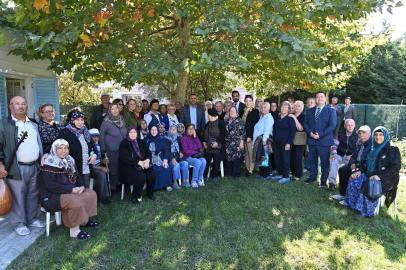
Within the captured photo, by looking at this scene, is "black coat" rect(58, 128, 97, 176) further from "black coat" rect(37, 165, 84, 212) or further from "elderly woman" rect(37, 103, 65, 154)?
"black coat" rect(37, 165, 84, 212)

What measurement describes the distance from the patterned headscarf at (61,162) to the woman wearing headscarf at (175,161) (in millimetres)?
2396

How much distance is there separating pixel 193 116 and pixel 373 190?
4.33 meters

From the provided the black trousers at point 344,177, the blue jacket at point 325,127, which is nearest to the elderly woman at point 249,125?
the blue jacket at point 325,127

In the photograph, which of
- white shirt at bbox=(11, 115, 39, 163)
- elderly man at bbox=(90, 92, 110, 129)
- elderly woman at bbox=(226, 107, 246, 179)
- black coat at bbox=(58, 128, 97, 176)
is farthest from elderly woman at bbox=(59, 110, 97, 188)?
elderly woman at bbox=(226, 107, 246, 179)

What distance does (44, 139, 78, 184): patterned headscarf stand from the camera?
13.0ft

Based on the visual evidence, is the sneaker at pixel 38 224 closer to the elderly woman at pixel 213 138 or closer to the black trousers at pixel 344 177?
the elderly woman at pixel 213 138

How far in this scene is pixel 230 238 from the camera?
3951mm

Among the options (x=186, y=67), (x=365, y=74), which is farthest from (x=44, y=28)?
(x=365, y=74)

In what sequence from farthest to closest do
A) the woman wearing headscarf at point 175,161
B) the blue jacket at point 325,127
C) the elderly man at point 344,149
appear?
the woman wearing headscarf at point 175,161 < the blue jacket at point 325,127 < the elderly man at point 344,149

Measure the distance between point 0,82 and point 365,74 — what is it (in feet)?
72.1

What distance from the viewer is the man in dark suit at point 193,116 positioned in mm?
7277

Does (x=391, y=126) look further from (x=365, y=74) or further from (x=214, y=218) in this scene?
(x=214, y=218)

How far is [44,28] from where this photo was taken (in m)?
5.07

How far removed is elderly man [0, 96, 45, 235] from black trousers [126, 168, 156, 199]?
1583 mm
